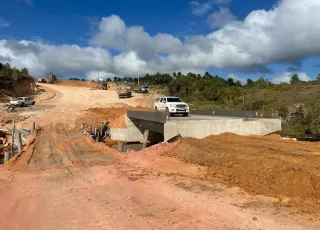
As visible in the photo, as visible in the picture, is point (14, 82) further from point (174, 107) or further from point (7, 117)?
point (174, 107)

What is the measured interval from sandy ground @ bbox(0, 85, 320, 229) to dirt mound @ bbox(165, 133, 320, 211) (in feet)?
2.85

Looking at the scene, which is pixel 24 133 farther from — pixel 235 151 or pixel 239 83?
pixel 239 83

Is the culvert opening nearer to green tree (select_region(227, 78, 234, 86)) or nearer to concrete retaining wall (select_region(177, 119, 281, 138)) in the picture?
concrete retaining wall (select_region(177, 119, 281, 138))

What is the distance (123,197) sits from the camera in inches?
558

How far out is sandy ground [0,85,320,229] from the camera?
434 inches

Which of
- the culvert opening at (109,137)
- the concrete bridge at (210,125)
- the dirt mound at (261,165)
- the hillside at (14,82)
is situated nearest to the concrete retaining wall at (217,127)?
the concrete bridge at (210,125)

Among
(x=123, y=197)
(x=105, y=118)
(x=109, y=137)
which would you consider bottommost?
(x=109, y=137)

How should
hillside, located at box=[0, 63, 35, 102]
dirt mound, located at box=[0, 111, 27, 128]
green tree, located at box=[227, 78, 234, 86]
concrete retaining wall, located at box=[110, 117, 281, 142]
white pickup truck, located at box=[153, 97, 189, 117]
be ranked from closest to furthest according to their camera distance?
1. concrete retaining wall, located at box=[110, 117, 281, 142]
2. white pickup truck, located at box=[153, 97, 189, 117]
3. dirt mound, located at box=[0, 111, 27, 128]
4. hillside, located at box=[0, 63, 35, 102]
5. green tree, located at box=[227, 78, 234, 86]

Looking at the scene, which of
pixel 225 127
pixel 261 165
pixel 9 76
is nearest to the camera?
pixel 261 165

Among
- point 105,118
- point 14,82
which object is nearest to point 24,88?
point 14,82

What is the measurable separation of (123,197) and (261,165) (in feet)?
22.1

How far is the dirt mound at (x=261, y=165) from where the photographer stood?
13464 mm

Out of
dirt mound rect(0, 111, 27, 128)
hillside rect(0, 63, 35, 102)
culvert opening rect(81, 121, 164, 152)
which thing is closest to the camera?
culvert opening rect(81, 121, 164, 152)

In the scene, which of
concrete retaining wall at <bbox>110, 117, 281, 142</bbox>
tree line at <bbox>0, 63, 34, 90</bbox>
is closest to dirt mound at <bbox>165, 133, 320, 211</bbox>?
concrete retaining wall at <bbox>110, 117, 281, 142</bbox>
